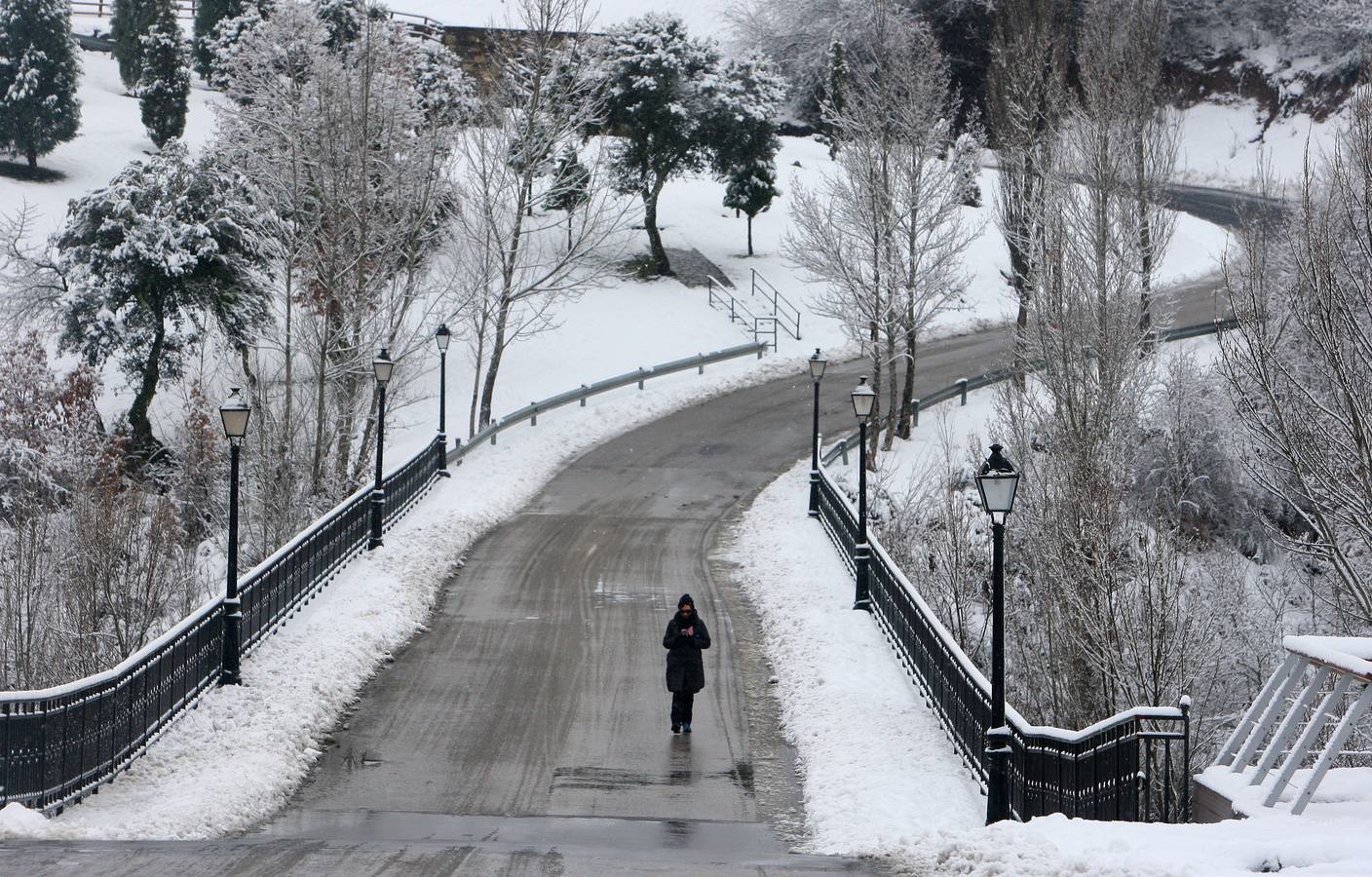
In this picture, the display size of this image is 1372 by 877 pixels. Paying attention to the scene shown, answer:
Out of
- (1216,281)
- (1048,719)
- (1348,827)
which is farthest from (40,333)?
(1216,281)

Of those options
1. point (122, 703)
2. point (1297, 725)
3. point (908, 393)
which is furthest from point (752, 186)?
point (1297, 725)

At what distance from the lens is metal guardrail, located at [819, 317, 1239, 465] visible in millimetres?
30723

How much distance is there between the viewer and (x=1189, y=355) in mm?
34875

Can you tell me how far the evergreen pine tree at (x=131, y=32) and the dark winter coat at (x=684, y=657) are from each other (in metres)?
50.5

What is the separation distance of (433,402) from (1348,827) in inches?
1347

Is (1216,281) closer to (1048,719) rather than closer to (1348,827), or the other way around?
(1048,719)

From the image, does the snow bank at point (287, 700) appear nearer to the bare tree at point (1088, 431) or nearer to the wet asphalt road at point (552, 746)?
the wet asphalt road at point (552, 746)

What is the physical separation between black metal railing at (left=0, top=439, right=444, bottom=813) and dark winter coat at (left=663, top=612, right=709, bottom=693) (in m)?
5.18

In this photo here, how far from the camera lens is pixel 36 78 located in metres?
50.1

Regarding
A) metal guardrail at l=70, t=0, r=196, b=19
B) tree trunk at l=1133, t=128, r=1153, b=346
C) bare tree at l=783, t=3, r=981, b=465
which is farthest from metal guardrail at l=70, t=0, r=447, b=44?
tree trunk at l=1133, t=128, r=1153, b=346

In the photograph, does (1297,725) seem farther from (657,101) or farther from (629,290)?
(657,101)

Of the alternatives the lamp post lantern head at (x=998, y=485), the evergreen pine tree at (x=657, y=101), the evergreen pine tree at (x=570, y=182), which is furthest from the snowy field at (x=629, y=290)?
the lamp post lantern head at (x=998, y=485)

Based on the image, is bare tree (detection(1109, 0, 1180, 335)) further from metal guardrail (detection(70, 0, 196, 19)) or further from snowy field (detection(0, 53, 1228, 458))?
metal guardrail (detection(70, 0, 196, 19))

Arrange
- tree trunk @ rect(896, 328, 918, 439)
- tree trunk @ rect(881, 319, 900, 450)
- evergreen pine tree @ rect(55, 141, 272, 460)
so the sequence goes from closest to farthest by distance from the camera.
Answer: tree trunk @ rect(881, 319, 900, 450) < tree trunk @ rect(896, 328, 918, 439) < evergreen pine tree @ rect(55, 141, 272, 460)
